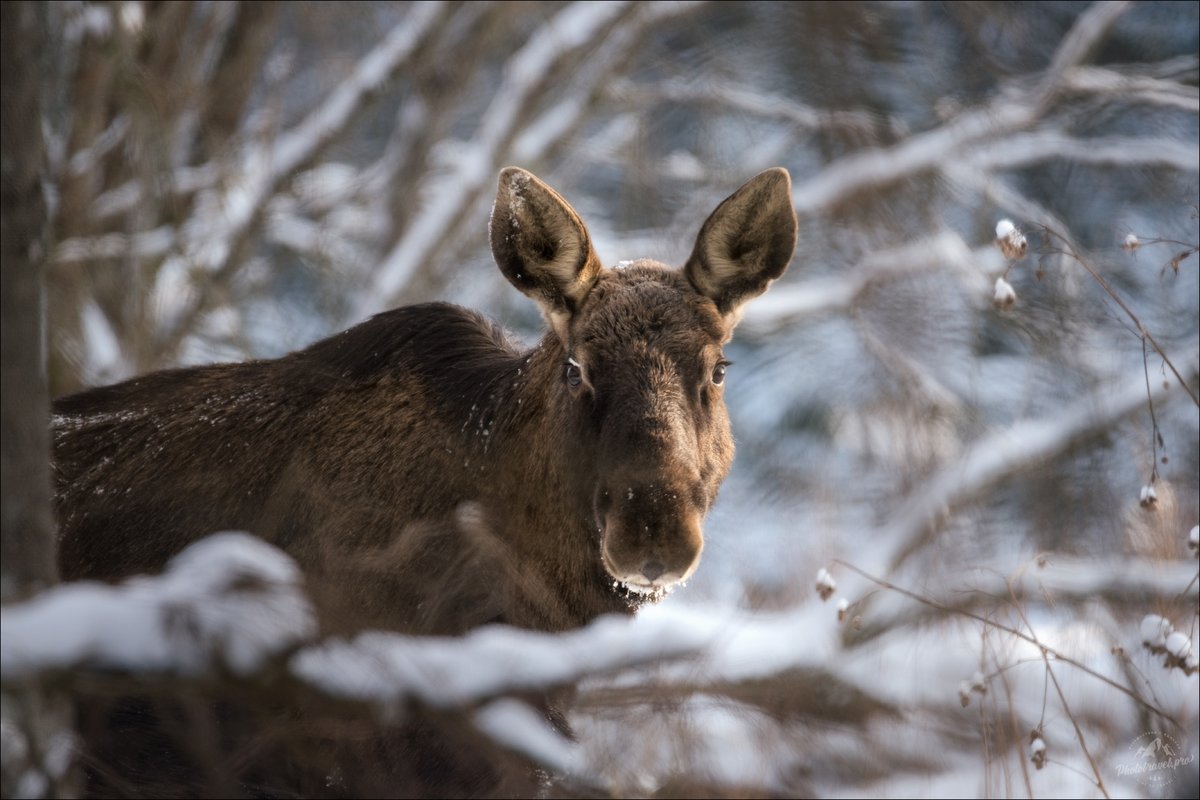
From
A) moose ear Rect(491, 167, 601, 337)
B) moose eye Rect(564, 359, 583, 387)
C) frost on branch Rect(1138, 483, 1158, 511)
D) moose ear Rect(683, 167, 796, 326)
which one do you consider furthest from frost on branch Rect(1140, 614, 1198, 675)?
moose ear Rect(491, 167, 601, 337)

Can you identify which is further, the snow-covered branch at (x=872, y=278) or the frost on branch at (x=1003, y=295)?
the snow-covered branch at (x=872, y=278)

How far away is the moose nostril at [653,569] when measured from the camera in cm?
306

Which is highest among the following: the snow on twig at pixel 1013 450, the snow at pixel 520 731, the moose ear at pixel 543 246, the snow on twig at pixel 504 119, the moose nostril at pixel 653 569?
the snow on twig at pixel 504 119

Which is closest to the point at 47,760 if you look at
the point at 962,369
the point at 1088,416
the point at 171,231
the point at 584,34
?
the point at 1088,416

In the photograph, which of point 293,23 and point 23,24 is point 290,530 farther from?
point 293,23

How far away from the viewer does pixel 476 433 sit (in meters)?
3.78

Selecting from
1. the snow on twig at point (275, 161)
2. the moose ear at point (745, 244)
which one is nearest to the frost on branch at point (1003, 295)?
the moose ear at point (745, 244)

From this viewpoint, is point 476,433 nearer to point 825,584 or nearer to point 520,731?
point 825,584

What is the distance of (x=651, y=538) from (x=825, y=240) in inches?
341

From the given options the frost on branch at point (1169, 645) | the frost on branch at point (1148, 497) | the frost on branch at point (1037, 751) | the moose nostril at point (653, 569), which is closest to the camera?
the moose nostril at point (653, 569)

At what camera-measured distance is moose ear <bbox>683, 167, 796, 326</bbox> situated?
380cm

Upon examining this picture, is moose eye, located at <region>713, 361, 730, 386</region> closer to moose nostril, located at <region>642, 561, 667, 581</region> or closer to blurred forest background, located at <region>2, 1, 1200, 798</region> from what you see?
blurred forest background, located at <region>2, 1, 1200, 798</region>

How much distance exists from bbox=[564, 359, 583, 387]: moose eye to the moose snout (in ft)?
1.61

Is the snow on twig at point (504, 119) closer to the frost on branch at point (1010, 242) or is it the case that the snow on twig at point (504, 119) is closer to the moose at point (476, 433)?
the moose at point (476, 433)
